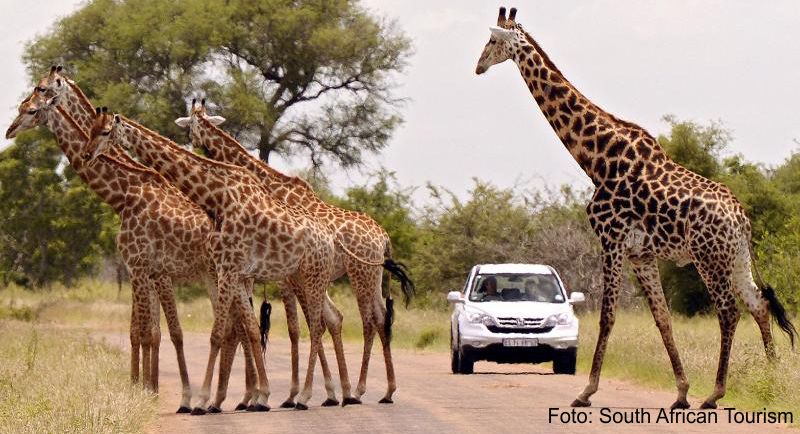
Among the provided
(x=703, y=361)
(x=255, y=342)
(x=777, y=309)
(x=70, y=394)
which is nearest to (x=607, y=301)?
(x=777, y=309)

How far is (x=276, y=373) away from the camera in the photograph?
2305cm

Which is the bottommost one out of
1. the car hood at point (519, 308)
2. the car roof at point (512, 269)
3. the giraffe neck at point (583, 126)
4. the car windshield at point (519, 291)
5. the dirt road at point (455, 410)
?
the dirt road at point (455, 410)

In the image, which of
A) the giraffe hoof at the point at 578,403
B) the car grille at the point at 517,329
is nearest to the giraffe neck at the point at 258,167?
the giraffe hoof at the point at 578,403

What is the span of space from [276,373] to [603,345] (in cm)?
800

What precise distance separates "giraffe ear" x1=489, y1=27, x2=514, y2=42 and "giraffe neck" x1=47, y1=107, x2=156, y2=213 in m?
4.27

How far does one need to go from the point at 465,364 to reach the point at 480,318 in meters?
0.65

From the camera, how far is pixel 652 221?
52.3 feet

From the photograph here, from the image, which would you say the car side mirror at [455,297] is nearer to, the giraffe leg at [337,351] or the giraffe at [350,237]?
the giraffe at [350,237]

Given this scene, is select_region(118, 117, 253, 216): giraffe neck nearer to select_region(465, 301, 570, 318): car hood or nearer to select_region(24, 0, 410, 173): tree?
select_region(465, 301, 570, 318): car hood

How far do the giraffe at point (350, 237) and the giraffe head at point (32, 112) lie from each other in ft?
5.47

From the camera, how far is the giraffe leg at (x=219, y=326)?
→ 16.2 m

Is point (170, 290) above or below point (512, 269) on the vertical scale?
below

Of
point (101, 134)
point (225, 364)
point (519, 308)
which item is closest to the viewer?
point (225, 364)

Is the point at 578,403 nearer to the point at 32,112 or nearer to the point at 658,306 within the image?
the point at 658,306
